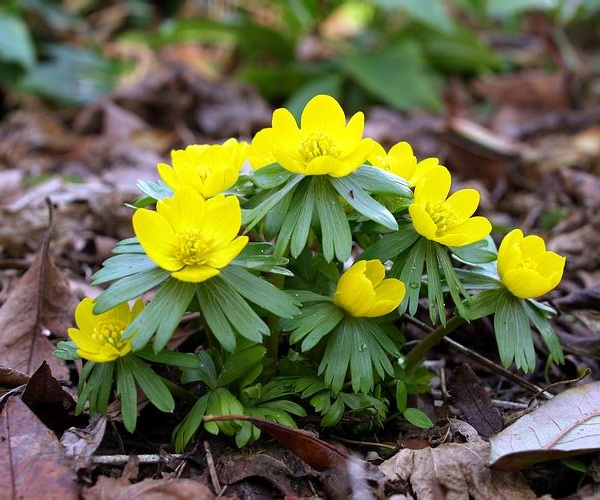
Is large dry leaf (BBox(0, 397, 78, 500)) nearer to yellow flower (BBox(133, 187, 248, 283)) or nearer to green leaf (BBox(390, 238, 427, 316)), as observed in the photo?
yellow flower (BBox(133, 187, 248, 283))

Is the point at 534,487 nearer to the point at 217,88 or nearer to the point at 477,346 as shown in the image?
the point at 477,346

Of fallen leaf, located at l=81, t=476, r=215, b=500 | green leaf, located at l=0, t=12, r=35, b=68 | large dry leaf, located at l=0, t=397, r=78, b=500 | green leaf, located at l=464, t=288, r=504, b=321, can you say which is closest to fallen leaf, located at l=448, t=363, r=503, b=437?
green leaf, located at l=464, t=288, r=504, b=321

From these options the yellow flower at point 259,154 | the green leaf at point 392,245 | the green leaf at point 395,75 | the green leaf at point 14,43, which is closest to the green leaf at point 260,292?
the green leaf at point 392,245

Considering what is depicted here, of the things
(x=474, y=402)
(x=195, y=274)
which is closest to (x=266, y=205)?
(x=195, y=274)

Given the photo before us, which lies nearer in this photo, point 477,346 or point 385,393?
point 385,393

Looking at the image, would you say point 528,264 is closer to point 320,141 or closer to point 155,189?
point 320,141

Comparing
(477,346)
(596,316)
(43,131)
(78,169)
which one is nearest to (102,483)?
(477,346)
